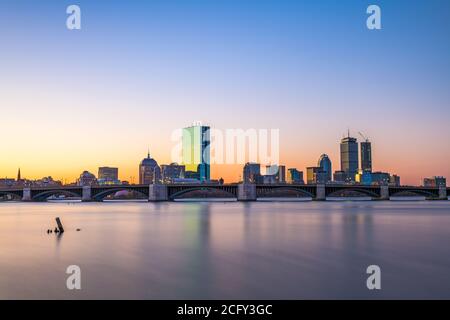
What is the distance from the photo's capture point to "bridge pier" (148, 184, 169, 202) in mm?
180750

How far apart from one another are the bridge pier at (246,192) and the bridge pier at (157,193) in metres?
30.9

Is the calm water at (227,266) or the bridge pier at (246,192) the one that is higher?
the calm water at (227,266)

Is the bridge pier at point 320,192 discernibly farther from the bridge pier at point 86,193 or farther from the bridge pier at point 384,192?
the bridge pier at point 86,193

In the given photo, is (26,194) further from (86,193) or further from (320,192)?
(320,192)

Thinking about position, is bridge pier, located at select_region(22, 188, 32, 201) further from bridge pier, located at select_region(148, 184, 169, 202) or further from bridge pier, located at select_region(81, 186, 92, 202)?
bridge pier, located at select_region(148, 184, 169, 202)

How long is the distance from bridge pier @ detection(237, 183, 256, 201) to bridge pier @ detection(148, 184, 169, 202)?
30.9 m

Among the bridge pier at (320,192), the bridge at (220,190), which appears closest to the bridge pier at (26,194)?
the bridge at (220,190)

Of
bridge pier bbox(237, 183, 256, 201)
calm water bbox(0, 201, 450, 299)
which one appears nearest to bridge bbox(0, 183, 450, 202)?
bridge pier bbox(237, 183, 256, 201)

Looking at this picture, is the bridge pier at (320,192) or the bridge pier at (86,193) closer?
the bridge pier at (320,192)

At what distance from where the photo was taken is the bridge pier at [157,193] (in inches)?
7116

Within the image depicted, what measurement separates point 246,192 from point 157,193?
122 ft
